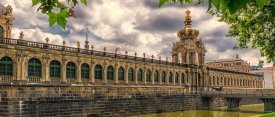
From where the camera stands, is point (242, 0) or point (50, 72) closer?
point (242, 0)

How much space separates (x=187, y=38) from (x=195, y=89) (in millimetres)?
11385

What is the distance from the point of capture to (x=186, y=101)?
2280 inches

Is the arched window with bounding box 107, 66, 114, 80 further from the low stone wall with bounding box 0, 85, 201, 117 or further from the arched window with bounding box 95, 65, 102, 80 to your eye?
the low stone wall with bounding box 0, 85, 201, 117

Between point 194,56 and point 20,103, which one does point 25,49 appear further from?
point 194,56

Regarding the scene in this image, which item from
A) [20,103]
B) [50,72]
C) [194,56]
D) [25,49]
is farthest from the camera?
[194,56]

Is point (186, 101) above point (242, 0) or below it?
below

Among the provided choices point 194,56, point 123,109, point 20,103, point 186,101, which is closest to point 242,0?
point 20,103

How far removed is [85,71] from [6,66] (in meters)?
13.3

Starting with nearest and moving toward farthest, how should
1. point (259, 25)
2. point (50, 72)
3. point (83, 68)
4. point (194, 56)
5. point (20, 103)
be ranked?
point (259, 25)
point (20, 103)
point (50, 72)
point (83, 68)
point (194, 56)

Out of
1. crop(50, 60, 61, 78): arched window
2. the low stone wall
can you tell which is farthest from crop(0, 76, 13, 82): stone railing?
the low stone wall

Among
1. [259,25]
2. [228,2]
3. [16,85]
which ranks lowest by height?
[16,85]

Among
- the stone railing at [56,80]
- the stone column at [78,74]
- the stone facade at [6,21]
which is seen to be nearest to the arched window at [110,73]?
the stone column at [78,74]

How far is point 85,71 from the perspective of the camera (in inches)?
1956

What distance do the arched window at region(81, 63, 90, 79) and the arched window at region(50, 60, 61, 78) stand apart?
14.7 feet
